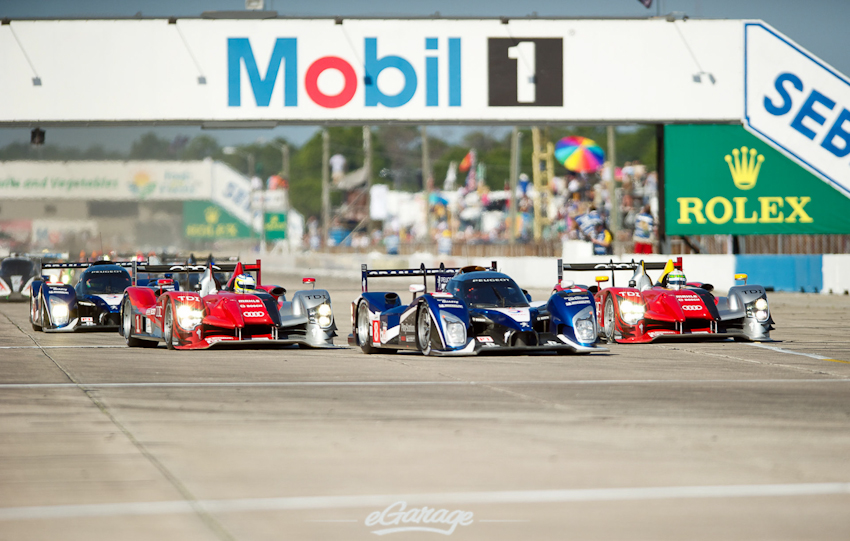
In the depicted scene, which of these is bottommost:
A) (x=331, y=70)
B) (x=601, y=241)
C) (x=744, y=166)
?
(x=601, y=241)

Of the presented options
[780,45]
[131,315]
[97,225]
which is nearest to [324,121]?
[780,45]

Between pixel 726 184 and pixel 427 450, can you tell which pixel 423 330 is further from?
pixel 726 184

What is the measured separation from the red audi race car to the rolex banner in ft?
56.0

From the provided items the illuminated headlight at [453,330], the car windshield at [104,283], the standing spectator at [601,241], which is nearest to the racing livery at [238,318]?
the illuminated headlight at [453,330]

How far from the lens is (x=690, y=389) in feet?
41.0

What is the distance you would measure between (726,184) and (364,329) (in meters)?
20.9

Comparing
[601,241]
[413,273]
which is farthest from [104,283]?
[601,241]

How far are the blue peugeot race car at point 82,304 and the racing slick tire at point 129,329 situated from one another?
2.07 meters

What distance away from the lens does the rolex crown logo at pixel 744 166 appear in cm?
3606

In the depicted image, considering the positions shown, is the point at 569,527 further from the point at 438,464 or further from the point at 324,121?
the point at 324,121

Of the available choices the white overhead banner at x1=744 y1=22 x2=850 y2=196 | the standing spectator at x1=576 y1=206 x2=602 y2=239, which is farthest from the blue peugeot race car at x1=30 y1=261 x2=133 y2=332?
the white overhead banner at x1=744 y1=22 x2=850 y2=196

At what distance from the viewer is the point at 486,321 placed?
642 inches

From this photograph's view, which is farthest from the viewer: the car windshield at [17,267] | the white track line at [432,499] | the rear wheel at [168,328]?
the car windshield at [17,267]

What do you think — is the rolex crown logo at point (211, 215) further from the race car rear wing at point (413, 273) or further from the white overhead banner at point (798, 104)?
the race car rear wing at point (413, 273)
